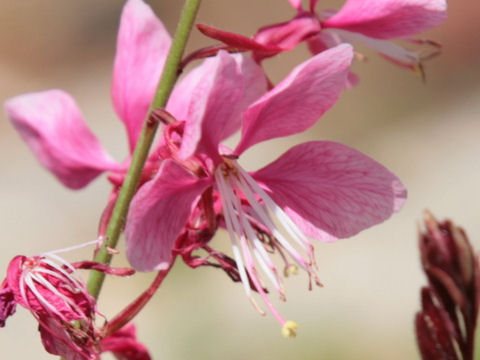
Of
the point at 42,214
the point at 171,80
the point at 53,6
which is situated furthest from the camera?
the point at 53,6

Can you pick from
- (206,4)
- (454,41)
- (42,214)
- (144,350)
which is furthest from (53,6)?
(144,350)

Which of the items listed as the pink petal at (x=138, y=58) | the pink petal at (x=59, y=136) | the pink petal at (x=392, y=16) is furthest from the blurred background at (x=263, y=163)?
the pink petal at (x=392, y=16)

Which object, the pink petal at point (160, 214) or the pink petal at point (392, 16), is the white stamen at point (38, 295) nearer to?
the pink petal at point (160, 214)

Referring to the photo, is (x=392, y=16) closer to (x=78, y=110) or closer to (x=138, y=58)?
(x=138, y=58)

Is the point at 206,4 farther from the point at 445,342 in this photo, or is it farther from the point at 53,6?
the point at 445,342

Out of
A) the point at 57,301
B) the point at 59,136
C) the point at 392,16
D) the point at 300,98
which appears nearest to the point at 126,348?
the point at 57,301
